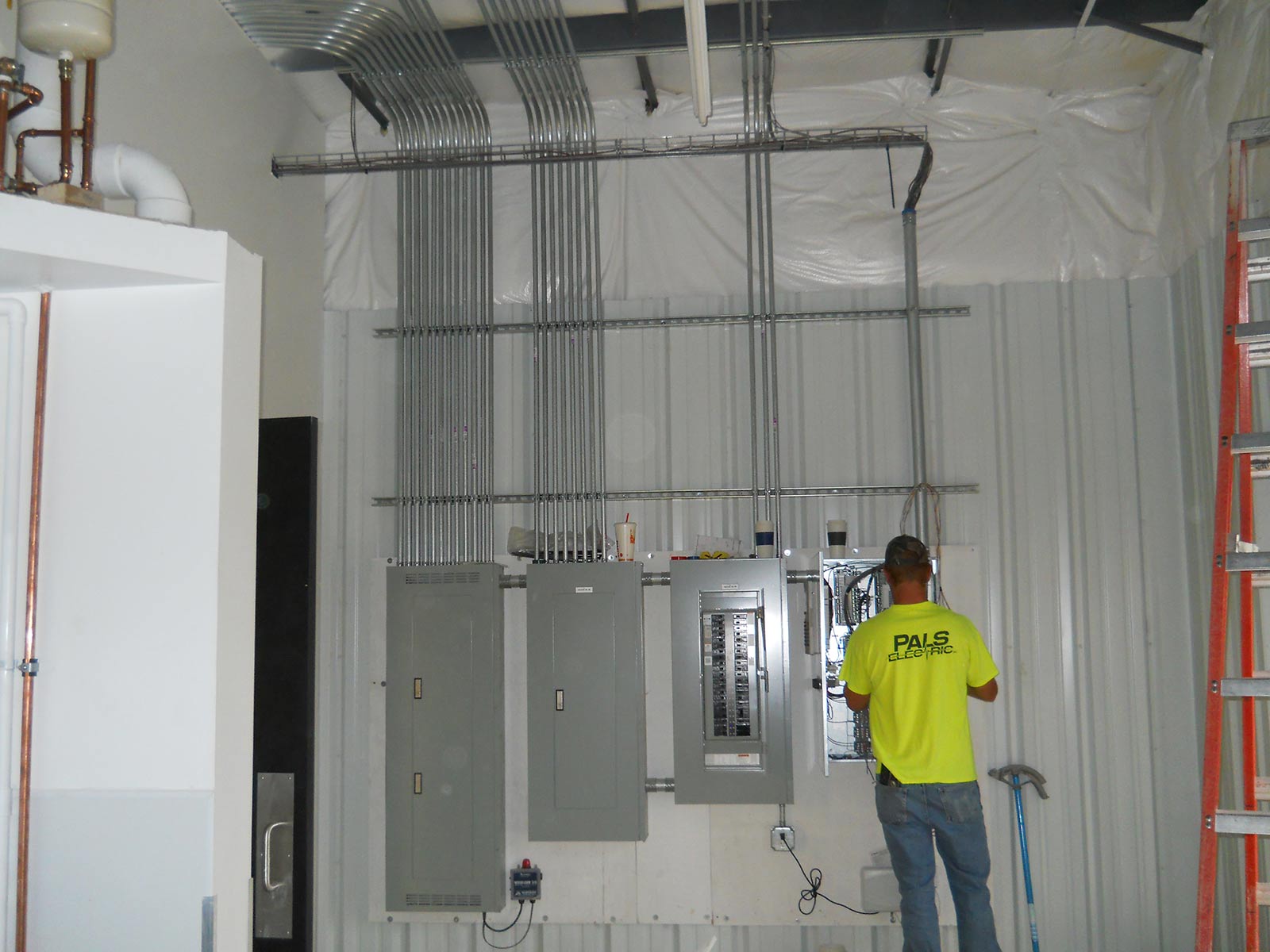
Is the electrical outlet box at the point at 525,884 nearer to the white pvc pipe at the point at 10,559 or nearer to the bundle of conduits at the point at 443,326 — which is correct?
the bundle of conduits at the point at 443,326

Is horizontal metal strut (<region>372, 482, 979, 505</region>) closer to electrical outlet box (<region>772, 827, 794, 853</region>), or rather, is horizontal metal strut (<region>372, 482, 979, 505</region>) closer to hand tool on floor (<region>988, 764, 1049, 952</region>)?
hand tool on floor (<region>988, 764, 1049, 952</region>)

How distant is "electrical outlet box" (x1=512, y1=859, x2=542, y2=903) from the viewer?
4738 mm

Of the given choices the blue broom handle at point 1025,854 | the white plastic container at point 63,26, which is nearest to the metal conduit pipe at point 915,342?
the blue broom handle at point 1025,854

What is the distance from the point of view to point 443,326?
5.05 meters

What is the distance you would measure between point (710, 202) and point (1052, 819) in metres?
3.30

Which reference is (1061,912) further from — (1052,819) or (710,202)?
(710,202)

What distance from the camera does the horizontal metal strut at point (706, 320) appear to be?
4.98 meters

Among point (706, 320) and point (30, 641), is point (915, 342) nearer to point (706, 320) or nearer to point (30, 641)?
point (706, 320)

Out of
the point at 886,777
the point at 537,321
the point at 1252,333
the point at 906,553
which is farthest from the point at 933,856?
the point at 537,321

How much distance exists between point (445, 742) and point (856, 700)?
183 cm

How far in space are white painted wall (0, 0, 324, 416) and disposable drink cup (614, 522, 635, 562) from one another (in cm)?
163

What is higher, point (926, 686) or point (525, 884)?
point (926, 686)

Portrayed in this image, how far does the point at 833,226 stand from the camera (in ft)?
16.7

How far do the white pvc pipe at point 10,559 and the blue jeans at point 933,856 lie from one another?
9.24ft
